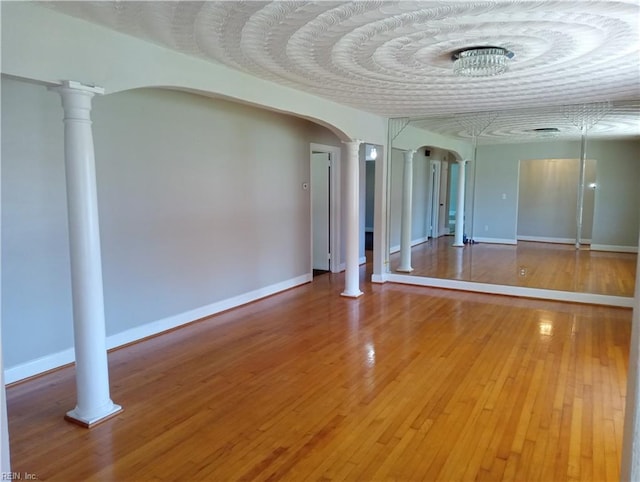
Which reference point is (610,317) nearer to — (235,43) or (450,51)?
(450,51)

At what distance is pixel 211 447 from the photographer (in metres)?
2.57

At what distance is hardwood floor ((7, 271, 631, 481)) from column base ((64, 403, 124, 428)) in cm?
5

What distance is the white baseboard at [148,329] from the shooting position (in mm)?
3426

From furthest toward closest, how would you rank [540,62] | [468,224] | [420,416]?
1. [468,224]
2. [540,62]
3. [420,416]

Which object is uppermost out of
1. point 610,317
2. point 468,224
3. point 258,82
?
point 258,82

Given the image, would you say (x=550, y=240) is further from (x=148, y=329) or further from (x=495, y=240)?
(x=148, y=329)

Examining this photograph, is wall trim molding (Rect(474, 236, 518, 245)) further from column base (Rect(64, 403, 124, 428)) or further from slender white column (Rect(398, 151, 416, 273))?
column base (Rect(64, 403, 124, 428))

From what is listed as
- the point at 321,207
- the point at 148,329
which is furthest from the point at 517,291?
the point at 148,329

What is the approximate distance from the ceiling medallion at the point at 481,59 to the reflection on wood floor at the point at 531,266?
378 cm

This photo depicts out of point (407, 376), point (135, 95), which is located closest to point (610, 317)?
point (407, 376)

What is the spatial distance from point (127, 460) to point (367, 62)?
3.14m

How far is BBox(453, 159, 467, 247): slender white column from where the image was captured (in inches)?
286

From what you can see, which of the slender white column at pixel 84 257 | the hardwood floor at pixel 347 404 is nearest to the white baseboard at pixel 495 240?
the hardwood floor at pixel 347 404

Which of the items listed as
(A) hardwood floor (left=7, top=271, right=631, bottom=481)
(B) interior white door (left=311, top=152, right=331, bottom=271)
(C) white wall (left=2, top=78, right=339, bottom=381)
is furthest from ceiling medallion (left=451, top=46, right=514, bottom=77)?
(B) interior white door (left=311, top=152, right=331, bottom=271)
